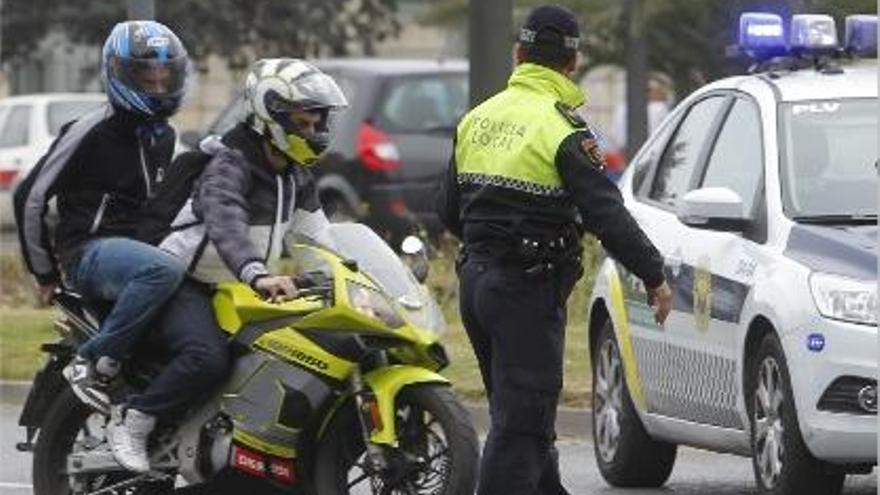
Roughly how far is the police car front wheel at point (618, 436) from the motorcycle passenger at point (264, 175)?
2149 millimetres

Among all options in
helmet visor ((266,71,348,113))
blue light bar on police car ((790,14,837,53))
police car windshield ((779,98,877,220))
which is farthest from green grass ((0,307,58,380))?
helmet visor ((266,71,348,113))

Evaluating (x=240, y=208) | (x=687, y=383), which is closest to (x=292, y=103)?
(x=240, y=208)

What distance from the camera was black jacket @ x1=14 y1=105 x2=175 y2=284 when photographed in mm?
9469

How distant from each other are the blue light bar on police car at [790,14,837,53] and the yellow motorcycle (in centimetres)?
221

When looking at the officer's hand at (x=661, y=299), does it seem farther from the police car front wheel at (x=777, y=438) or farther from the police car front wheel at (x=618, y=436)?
the police car front wheel at (x=618, y=436)

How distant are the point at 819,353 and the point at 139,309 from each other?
6.97 feet

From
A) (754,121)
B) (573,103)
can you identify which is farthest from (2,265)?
(573,103)

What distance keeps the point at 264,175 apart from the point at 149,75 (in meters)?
0.61

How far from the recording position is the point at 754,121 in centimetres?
1051

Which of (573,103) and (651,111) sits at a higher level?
(573,103)

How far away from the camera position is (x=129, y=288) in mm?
9078

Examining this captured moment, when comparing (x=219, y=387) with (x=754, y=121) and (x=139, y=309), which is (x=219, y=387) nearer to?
(x=139, y=309)

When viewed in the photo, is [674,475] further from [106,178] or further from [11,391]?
[11,391]

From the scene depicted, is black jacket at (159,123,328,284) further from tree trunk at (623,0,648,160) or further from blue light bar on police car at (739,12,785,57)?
tree trunk at (623,0,648,160)
